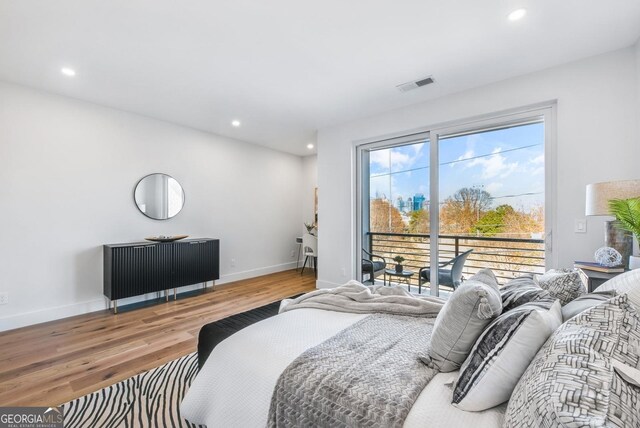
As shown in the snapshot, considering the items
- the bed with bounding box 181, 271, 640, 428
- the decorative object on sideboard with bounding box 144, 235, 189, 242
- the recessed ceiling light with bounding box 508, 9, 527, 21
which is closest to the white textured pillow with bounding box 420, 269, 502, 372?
the bed with bounding box 181, 271, 640, 428

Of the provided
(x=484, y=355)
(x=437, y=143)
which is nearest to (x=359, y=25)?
(x=437, y=143)

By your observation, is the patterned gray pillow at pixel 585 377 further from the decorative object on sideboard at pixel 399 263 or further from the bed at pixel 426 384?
the decorative object on sideboard at pixel 399 263

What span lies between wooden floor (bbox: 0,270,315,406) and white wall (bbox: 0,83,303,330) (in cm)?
40

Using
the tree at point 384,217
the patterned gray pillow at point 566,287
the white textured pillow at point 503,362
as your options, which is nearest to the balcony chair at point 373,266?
the tree at point 384,217

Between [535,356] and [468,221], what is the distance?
2.64 meters

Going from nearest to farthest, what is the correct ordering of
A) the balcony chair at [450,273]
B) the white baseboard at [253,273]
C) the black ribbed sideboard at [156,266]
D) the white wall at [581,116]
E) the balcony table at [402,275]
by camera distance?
the white wall at [581,116] → the balcony chair at [450,273] → the black ribbed sideboard at [156,266] → the balcony table at [402,275] → the white baseboard at [253,273]

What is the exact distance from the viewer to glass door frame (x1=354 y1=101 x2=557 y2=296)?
276 centimetres

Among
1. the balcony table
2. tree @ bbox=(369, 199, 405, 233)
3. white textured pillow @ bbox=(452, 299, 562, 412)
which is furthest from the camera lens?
tree @ bbox=(369, 199, 405, 233)

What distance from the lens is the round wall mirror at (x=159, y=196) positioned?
3.93 m

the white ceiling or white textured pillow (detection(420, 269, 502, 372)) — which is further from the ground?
the white ceiling

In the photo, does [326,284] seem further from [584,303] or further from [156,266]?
Result: [584,303]

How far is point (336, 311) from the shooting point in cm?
185

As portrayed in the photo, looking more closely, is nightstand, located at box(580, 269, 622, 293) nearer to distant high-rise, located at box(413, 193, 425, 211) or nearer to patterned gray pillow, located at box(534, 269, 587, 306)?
patterned gray pillow, located at box(534, 269, 587, 306)

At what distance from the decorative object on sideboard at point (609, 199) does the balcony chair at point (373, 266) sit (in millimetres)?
2275
